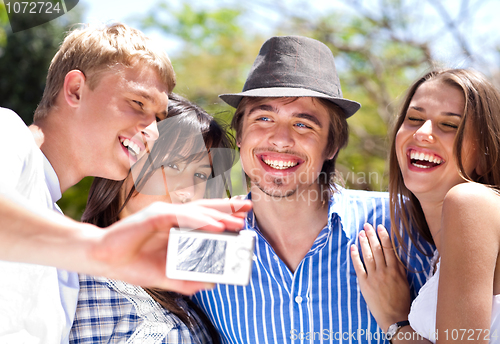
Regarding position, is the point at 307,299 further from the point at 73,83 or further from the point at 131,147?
the point at 73,83

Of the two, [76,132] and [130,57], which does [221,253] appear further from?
[130,57]

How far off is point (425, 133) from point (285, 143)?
0.84 m

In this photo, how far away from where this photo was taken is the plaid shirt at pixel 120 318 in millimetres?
2217

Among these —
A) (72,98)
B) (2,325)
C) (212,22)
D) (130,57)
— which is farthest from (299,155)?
(212,22)

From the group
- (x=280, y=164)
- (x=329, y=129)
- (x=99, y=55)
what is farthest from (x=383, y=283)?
(x=99, y=55)

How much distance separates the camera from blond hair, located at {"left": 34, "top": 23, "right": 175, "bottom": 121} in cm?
228

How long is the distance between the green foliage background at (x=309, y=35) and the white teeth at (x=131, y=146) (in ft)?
9.28

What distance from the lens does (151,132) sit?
230cm

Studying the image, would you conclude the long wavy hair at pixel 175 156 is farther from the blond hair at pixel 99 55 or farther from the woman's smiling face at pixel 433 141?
the woman's smiling face at pixel 433 141

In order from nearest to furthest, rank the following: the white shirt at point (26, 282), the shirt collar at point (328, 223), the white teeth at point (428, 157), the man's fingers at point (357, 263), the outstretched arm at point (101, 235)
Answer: the outstretched arm at point (101, 235)
the white shirt at point (26, 282)
the white teeth at point (428, 157)
the man's fingers at point (357, 263)
the shirt collar at point (328, 223)

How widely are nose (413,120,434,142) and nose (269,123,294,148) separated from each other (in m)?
0.77

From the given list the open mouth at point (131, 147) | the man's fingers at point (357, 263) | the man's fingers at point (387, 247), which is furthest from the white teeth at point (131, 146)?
the man's fingers at point (387, 247)

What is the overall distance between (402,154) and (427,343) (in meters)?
1.01

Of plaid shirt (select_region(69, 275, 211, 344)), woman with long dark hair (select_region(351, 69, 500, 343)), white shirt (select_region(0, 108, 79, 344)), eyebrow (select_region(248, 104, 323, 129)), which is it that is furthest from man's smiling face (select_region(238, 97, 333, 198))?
white shirt (select_region(0, 108, 79, 344))
